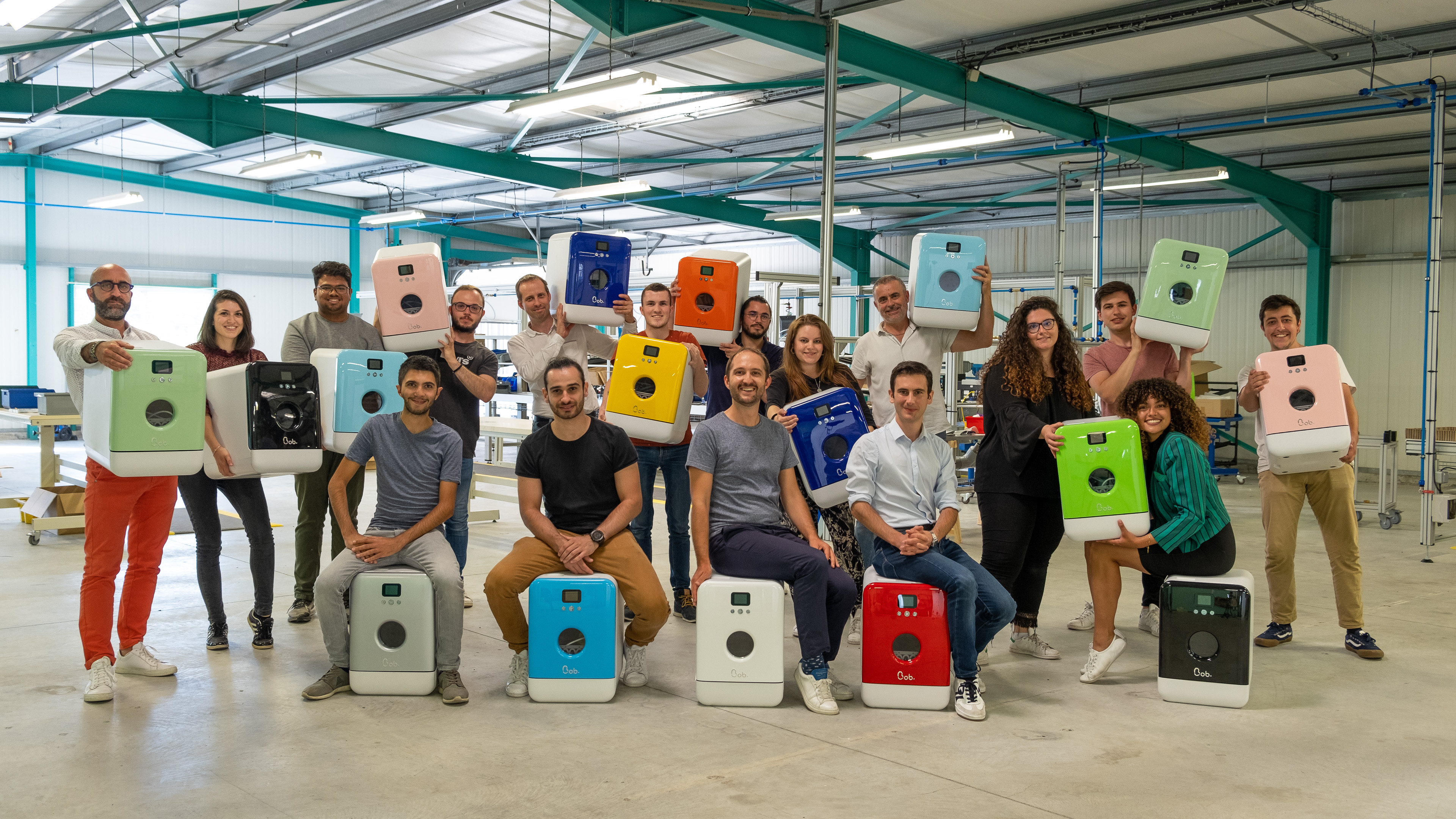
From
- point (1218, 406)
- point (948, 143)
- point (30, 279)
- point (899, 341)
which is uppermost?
point (948, 143)

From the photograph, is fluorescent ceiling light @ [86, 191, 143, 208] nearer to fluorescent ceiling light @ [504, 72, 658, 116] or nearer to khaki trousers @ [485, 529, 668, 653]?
fluorescent ceiling light @ [504, 72, 658, 116]

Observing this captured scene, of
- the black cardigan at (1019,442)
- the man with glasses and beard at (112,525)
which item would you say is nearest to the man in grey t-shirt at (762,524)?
the black cardigan at (1019,442)

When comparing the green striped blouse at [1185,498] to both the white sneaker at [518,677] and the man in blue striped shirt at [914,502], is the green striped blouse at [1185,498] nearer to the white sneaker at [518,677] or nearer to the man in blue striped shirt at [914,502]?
the man in blue striped shirt at [914,502]

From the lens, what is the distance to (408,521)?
12.3ft

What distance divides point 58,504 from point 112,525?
400cm

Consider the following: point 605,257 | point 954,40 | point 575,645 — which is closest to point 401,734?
point 575,645

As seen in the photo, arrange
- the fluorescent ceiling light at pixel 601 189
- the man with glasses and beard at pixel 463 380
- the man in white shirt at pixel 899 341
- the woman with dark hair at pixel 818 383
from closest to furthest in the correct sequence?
1. the woman with dark hair at pixel 818 383
2. the man in white shirt at pixel 899 341
3. the man with glasses and beard at pixel 463 380
4. the fluorescent ceiling light at pixel 601 189

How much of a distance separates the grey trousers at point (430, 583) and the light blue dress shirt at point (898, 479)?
4.69 ft

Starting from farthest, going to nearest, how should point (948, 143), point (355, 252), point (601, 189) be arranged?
1. point (355, 252)
2. point (601, 189)
3. point (948, 143)

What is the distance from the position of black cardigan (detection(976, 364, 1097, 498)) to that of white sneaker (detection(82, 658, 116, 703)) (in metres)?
3.15

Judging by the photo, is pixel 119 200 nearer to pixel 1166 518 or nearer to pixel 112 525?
pixel 112 525

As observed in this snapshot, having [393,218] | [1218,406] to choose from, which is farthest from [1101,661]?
[393,218]

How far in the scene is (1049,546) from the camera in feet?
13.5

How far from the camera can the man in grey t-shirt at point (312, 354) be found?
4258mm
